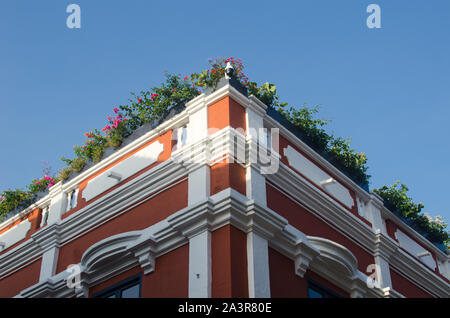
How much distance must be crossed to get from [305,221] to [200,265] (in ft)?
8.24

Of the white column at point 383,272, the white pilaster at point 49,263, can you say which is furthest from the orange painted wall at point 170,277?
the white column at point 383,272

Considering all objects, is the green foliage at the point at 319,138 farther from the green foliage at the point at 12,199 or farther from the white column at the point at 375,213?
the green foliage at the point at 12,199

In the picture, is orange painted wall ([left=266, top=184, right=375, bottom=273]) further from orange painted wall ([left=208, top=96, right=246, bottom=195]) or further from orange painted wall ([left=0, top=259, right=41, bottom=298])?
orange painted wall ([left=0, top=259, right=41, bottom=298])

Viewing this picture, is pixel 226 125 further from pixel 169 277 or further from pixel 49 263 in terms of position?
pixel 49 263

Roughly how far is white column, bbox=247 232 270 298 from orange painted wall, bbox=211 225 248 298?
0.07 m

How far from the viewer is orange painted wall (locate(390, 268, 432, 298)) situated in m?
12.7

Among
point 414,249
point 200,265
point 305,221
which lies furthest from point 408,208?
point 200,265

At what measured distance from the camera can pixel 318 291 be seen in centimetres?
1041

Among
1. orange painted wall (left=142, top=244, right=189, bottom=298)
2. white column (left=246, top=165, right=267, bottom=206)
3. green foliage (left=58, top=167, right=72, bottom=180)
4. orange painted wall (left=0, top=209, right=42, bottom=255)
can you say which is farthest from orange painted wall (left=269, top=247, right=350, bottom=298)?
orange painted wall (left=0, top=209, right=42, bottom=255)

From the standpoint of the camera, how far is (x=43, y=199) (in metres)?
13.1

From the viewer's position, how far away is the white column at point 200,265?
8875mm

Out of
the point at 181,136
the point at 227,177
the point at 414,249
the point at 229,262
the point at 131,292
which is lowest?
the point at 229,262

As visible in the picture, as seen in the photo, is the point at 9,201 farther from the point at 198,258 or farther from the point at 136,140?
the point at 198,258
